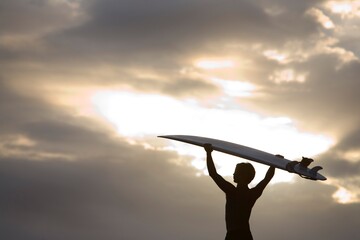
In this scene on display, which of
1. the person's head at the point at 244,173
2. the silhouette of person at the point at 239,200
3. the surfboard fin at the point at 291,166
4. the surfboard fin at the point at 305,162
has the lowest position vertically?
the silhouette of person at the point at 239,200

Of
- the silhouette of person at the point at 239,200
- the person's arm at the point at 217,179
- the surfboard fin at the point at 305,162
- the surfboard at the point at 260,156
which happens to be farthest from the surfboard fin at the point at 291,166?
the person's arm at the point at 217,179

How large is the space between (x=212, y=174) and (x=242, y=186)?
584 mm

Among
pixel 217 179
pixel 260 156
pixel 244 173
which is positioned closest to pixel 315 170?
pixel 260 156

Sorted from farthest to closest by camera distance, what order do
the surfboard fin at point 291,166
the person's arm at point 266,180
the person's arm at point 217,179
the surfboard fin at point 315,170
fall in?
the surfboard fin at point 315,170 → the surfboard fin at point 291,166 → the person's arm at point 266,180 → the person's arm at point 217,179

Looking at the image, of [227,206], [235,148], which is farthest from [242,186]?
[235,148]

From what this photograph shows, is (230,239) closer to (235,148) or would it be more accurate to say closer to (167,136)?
(235,148)

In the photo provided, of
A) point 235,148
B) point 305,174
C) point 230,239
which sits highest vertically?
point 235,148

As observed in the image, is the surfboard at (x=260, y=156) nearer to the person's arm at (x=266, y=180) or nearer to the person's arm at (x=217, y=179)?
the person's arm at (x=266, y=180)

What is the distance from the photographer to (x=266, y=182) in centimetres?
848

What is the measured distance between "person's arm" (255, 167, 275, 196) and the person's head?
11.3 inches

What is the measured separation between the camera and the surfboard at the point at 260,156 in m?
9.23

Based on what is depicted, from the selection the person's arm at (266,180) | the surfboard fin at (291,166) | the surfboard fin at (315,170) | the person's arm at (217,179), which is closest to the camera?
the person's arm at (217,179)

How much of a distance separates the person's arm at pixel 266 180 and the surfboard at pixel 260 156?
0.15 metres

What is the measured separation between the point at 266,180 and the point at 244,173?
706mm
